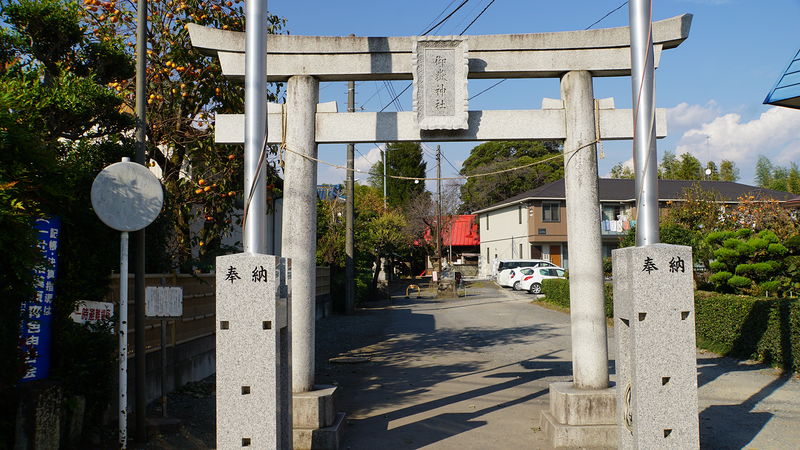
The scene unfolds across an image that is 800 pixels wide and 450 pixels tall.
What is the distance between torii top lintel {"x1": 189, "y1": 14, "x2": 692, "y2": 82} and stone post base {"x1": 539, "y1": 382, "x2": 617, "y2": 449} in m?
3.76

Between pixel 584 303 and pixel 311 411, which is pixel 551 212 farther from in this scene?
pixel 311 411

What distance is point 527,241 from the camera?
38281mm

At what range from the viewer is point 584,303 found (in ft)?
20.5

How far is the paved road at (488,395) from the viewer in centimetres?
621

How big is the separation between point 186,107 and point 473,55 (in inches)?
224

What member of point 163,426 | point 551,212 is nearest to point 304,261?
point 163,426

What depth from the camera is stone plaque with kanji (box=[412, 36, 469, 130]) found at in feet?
21.4

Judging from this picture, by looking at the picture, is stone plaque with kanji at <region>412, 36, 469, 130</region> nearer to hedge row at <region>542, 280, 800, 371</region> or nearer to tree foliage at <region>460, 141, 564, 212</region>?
hedge row at <region>542, 280, 800, 371</region>

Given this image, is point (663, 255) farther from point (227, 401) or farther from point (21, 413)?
point (21, 413)

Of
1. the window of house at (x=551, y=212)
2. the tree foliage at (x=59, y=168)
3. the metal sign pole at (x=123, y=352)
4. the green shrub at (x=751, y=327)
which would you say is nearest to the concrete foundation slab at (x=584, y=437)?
the metal sign pole at (x=123, y=352)

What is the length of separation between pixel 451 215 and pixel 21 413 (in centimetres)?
4314

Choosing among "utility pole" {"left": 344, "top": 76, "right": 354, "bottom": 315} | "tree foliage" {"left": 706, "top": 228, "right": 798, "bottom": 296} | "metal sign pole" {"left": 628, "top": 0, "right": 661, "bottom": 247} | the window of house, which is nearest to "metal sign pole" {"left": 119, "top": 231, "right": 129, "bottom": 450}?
"metal sign pole" {"left": 628, "top": 0, "right": 661, "bottom": 247}

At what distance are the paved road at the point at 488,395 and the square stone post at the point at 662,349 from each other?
66.1 inches

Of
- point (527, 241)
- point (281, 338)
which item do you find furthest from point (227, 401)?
point (527, 241)
